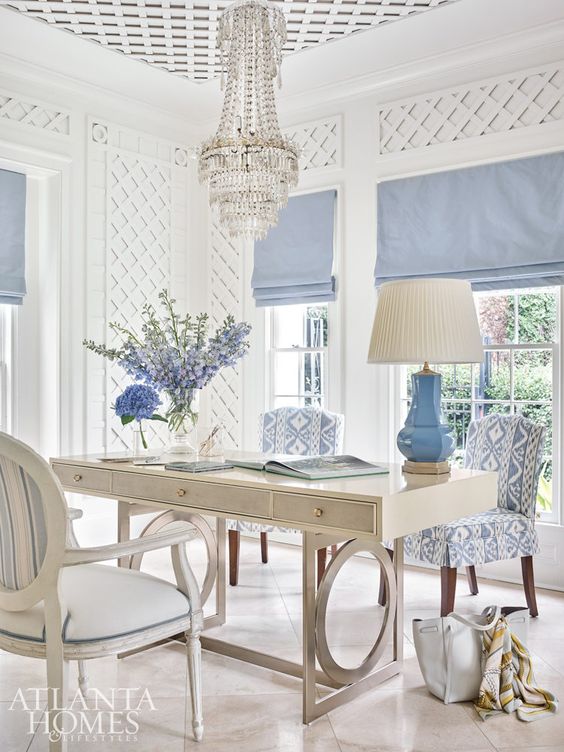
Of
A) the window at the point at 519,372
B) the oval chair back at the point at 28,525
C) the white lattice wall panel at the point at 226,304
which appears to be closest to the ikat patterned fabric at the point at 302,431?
the window at the point at 519,372

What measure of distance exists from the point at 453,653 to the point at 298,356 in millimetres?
2814

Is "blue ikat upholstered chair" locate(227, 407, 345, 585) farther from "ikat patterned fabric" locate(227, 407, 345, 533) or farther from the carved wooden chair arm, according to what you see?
the carved wooden chair arm

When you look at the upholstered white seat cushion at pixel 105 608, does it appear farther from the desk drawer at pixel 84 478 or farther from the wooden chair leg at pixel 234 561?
the wooden chair leg at pixel 234 561

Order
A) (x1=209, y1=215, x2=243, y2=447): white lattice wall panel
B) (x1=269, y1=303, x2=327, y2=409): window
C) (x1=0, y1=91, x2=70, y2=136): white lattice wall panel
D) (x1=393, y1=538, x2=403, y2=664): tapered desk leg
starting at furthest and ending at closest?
(x1=209, y1=215, x2=243, y2=447): white lattice wall panel
(x1=269, y1=303, x2=327, y2=409): window
(x1=0, y1=91, x2=70, y2=136): white lattice wall panel
(x1=393, y1=538, x2=403, y2=664): tapered desk leg

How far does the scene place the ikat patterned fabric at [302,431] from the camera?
4.04m

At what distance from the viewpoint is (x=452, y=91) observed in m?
4.19

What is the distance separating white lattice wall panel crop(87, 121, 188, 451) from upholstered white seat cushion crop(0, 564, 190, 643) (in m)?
2.48

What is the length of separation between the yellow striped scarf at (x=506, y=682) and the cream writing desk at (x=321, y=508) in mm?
386

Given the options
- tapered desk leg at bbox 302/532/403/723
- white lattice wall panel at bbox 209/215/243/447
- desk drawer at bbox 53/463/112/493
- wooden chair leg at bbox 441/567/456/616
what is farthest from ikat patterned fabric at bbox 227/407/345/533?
tapered desk leg at bbox 302/532/403/723

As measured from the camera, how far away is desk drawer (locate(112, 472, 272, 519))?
2279 millimetres

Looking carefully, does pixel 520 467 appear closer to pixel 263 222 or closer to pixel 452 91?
pixel 263 222

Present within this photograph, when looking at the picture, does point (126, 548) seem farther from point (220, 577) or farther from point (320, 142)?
point (320, 142)

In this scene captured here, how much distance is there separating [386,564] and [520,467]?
113cm

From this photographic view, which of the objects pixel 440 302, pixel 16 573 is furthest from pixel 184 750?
pixel 440 302
